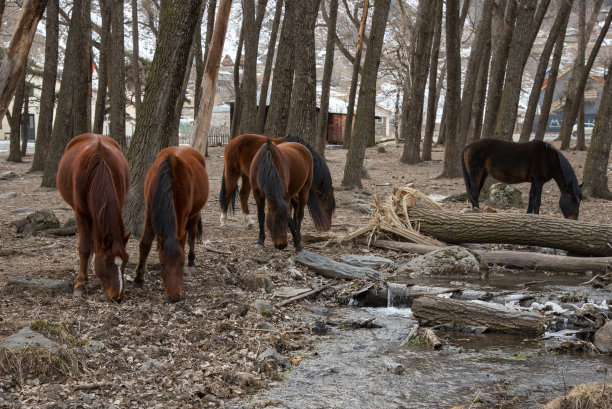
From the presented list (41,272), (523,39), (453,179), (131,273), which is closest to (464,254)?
(131,273)

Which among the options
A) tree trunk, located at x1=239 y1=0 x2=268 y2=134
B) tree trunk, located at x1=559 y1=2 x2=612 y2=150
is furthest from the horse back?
tree trunk, located at x1=559 y1=2 x2=612 y2=150

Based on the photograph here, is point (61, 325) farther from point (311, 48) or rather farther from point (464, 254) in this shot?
point (311, 48)

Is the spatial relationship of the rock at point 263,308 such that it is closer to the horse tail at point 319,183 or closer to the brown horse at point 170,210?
the brown horse at point 170,210

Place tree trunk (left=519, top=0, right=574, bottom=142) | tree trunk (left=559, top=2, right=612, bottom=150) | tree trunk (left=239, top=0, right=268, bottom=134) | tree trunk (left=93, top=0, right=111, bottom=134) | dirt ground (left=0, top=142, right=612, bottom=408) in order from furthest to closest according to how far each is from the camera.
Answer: tree trunk (left=559, top=2, right=612, bottom=150), tree trunk (left=519, top=0, right=574, bottom=142), tree trunk (left=93, top=0, right=111, bottom=134), tree trunk (left=239, top=0, right=268, bottom=134), dirt ground (left=0, top=142, right=612, bottom=408)

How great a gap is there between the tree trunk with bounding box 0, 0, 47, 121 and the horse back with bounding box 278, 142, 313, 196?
13.2 ft

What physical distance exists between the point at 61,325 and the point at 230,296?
2.23 m

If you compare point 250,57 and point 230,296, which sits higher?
point 250,57

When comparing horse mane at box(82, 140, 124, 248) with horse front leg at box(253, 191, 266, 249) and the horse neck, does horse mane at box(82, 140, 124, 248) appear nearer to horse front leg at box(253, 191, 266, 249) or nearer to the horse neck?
the horse neck

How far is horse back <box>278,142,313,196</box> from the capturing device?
9.98m

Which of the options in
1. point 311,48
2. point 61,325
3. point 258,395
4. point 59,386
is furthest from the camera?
point 311,48

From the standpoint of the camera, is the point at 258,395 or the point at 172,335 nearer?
the point at 258,395

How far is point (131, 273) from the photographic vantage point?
7691 millimetres

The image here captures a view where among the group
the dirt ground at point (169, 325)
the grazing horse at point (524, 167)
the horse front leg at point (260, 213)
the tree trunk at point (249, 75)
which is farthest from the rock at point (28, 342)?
the tree trunk at point (249, 75)


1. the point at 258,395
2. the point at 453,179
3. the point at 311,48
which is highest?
the point at 311,48
